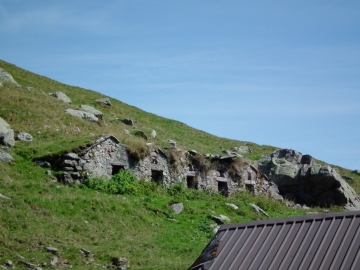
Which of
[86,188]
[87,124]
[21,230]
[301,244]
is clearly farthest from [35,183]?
[301,244]

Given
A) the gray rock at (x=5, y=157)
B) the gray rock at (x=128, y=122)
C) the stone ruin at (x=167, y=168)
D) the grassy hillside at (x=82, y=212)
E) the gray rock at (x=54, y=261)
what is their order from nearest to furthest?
the gray rock at (x=54, y=261)
the grassy hillside at (x=82, y=212)
the gray rock at (x=5, y=157)
the stone ruin at (x=167, y=168)
the gray rock at (x=128, y=122)

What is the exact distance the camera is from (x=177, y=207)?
31828mm

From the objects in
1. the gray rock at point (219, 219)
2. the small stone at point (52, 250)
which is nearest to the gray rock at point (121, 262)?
the small stone at point (52, 250)

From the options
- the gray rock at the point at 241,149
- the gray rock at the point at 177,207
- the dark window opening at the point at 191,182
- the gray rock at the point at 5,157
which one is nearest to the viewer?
the gray rock at the point at 5,157

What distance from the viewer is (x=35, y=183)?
95.3ft

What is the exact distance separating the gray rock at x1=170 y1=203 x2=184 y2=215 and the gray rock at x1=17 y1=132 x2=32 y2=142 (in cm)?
978

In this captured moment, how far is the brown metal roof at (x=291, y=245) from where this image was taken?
1141 cm

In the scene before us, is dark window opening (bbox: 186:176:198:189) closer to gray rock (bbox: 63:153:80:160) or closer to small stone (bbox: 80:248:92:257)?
gray rock (bbox: 63:153:80:160)

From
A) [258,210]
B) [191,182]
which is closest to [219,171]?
[191,182]

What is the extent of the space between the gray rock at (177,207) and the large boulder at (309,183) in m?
14.3

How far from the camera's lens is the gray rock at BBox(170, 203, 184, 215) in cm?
3150

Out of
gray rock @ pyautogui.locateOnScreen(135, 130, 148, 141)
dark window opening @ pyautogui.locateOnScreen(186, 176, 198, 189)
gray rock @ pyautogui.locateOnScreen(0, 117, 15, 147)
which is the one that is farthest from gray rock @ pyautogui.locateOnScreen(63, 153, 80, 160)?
gray rock @ pyautogui.locateOnScreen(135, 130, 148, 141)

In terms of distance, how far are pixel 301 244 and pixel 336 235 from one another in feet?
2.29

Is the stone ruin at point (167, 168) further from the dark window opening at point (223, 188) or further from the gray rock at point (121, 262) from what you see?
the gray rock at point (121, 262)
